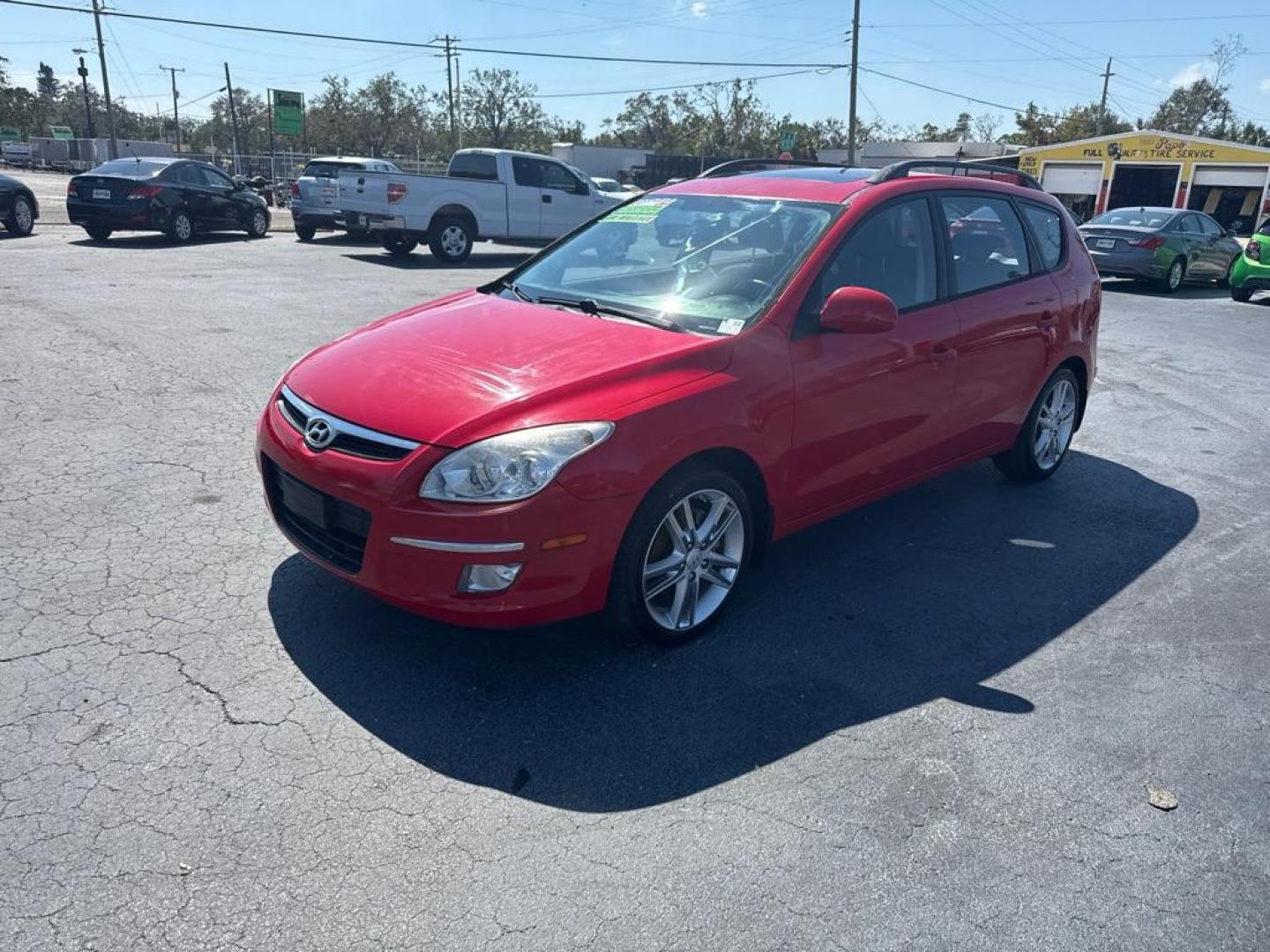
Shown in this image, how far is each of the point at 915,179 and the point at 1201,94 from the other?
89254mm

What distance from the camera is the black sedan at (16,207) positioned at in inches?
678

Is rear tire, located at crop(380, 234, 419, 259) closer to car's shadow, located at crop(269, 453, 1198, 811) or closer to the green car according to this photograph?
car's shadow, located at crop(269, 453, 1198, 811)

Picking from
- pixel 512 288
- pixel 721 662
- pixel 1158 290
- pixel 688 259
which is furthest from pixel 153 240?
pixel 1158 290

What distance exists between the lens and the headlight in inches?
127

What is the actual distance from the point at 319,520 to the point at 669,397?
1365 millimetres

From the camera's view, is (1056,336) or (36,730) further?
(1056,336)

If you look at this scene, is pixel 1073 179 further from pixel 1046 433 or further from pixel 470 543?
pixel 470 543

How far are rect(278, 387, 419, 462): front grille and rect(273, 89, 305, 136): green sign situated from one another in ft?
153

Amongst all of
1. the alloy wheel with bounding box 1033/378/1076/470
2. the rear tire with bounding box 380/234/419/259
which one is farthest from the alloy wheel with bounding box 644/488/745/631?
the rear tire with bounding box 380/234/419/259

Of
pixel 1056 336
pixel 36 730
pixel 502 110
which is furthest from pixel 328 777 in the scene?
pixel 502 110

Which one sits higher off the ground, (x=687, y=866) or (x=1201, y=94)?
(x=1201, y=94)

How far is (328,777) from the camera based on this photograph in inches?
117

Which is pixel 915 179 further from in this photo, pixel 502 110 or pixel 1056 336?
pixel 502 110

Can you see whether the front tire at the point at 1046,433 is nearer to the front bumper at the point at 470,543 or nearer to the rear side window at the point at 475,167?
the front bumper at the point at 470,543
